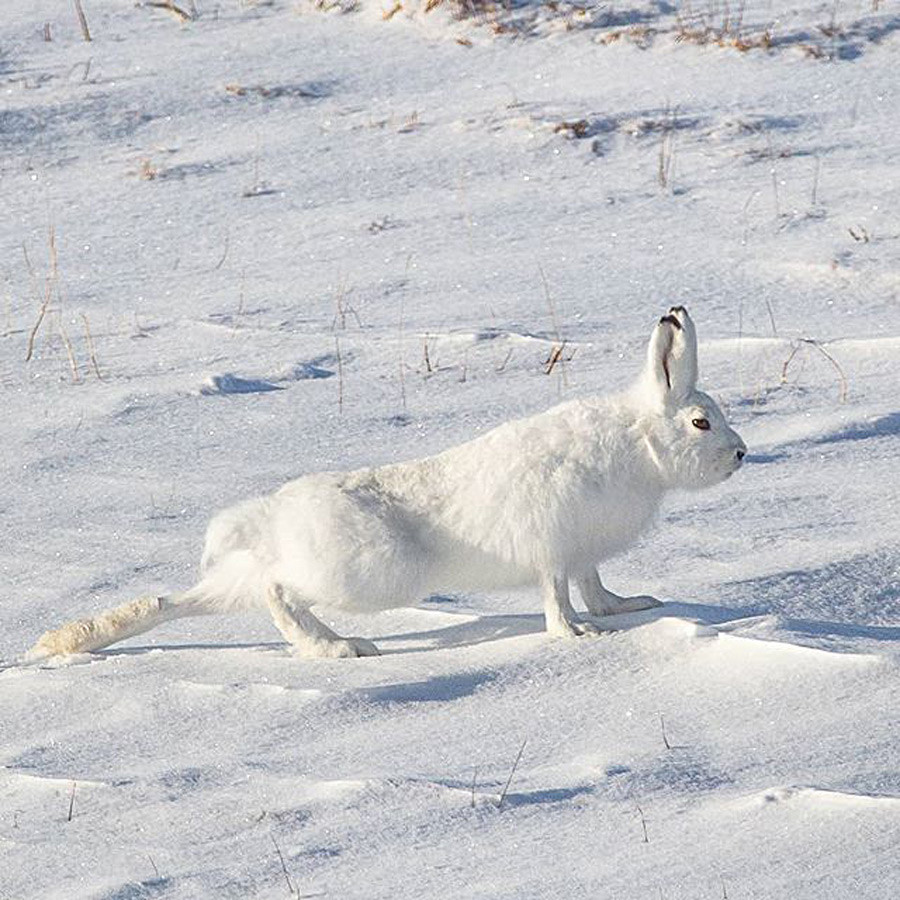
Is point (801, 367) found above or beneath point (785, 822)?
beneath

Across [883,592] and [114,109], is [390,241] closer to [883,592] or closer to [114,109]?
[114,109]

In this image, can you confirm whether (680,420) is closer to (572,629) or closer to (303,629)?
(572,629)

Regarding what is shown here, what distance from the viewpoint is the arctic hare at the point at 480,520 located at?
4.75m

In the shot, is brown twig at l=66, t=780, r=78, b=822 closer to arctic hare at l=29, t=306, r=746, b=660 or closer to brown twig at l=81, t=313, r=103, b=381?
arctic hare at l=29, t=306, r=746, b=660

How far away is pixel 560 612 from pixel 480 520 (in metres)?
0.28

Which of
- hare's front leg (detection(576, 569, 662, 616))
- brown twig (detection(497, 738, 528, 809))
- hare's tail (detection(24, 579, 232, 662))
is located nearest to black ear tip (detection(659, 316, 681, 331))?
hare's front leg (detection(576, 569, 662, 616))

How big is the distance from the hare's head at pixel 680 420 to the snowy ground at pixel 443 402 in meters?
0.35

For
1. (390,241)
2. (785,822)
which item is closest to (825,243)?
(390,241)

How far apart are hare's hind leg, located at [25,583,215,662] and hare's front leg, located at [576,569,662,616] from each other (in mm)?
909

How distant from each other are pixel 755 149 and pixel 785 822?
6284mm

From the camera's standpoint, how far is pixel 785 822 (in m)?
3.61

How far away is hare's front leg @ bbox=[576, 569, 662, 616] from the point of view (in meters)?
4.88

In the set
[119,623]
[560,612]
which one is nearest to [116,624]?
[119,623]

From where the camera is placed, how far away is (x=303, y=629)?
4840 mm
